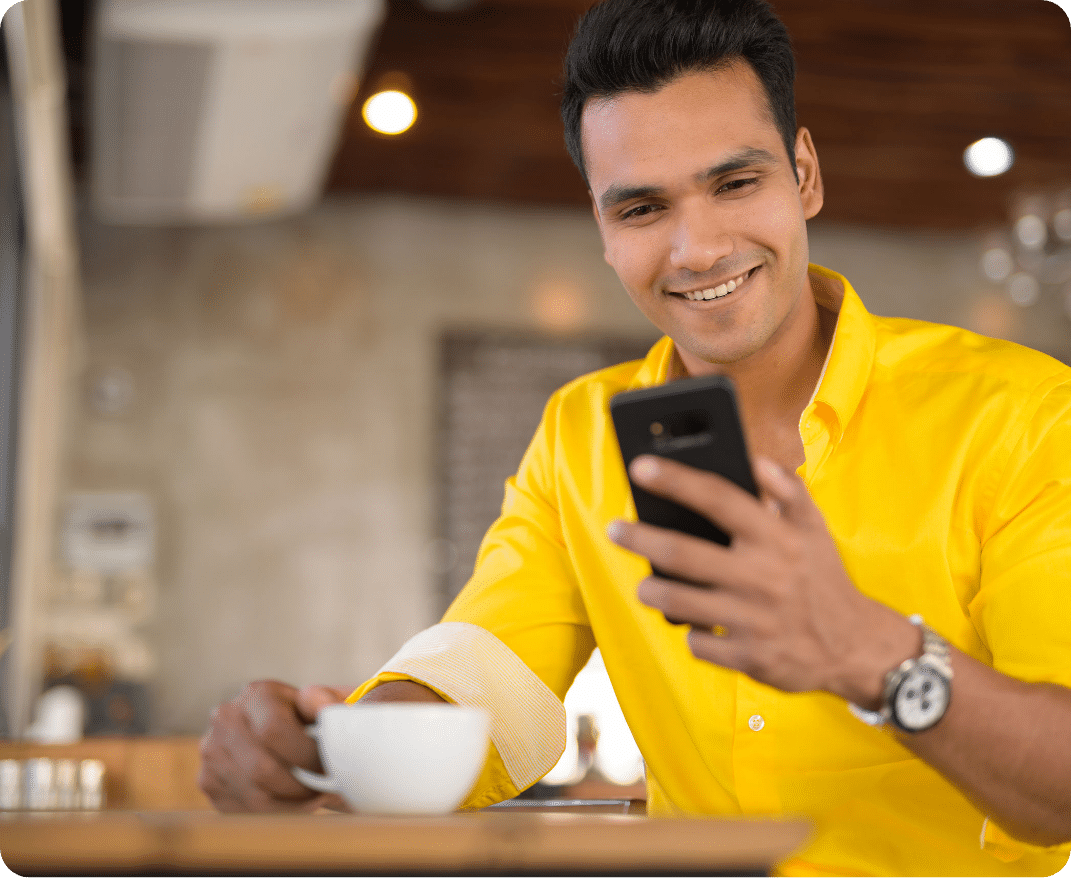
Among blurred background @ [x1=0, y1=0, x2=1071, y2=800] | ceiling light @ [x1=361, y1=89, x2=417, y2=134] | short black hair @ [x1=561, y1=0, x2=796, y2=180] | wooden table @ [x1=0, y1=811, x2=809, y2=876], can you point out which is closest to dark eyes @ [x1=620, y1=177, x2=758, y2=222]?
short black hair @ [x1=561, y1=0, x2=796, y2=180]

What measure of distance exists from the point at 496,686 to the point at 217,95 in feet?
7.42

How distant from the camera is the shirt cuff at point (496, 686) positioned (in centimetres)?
94

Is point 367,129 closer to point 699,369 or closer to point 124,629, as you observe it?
point 124,629

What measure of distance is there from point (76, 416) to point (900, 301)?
369 cm

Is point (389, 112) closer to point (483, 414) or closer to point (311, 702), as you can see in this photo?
point (483, 414)

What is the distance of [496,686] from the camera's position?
98cm

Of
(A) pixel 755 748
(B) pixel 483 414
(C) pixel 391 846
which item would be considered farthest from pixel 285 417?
(C) pixel 391 846

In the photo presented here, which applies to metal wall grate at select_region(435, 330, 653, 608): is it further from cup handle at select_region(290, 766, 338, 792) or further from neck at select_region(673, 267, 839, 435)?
cup handle at select_region(290, 766, 338, 792)

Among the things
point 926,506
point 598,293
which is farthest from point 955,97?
point 926,506

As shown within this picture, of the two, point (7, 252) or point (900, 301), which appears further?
point (900, 301)

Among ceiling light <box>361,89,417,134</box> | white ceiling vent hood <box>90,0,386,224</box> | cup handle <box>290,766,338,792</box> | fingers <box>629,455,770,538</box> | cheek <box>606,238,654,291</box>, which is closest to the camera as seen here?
fingers <box>629,455,770,538</box>

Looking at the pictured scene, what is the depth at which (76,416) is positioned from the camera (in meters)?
4.51

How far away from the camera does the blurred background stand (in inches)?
143

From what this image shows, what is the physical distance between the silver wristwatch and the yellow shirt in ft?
0.68
